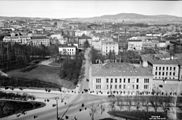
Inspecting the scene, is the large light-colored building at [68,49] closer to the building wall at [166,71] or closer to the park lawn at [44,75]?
Answer: the park lawn at [44,75]

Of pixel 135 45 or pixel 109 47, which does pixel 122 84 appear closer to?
pixel 109 47

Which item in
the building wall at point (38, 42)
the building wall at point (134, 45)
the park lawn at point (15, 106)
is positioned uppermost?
the building wall at point (38, 42)

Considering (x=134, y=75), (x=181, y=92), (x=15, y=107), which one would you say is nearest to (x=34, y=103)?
(x=15, y=107)

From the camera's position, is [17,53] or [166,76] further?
[17,53]

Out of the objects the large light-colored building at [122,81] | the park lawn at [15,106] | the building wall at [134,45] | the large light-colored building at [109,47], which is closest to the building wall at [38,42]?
the large light-colored building at [109,47]

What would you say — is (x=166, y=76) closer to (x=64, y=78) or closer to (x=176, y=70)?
(x=176, y=70)

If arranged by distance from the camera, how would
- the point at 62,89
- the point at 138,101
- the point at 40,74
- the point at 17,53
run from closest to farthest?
the point at 138,101
the point at 62,89
the point at 40,74
the point at 17,53

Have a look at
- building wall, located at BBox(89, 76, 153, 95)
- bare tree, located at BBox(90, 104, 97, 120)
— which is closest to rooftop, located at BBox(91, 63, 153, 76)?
building wall, located at BBox(89, 76, 153, 95)

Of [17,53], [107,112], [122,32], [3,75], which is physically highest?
[122,32]
